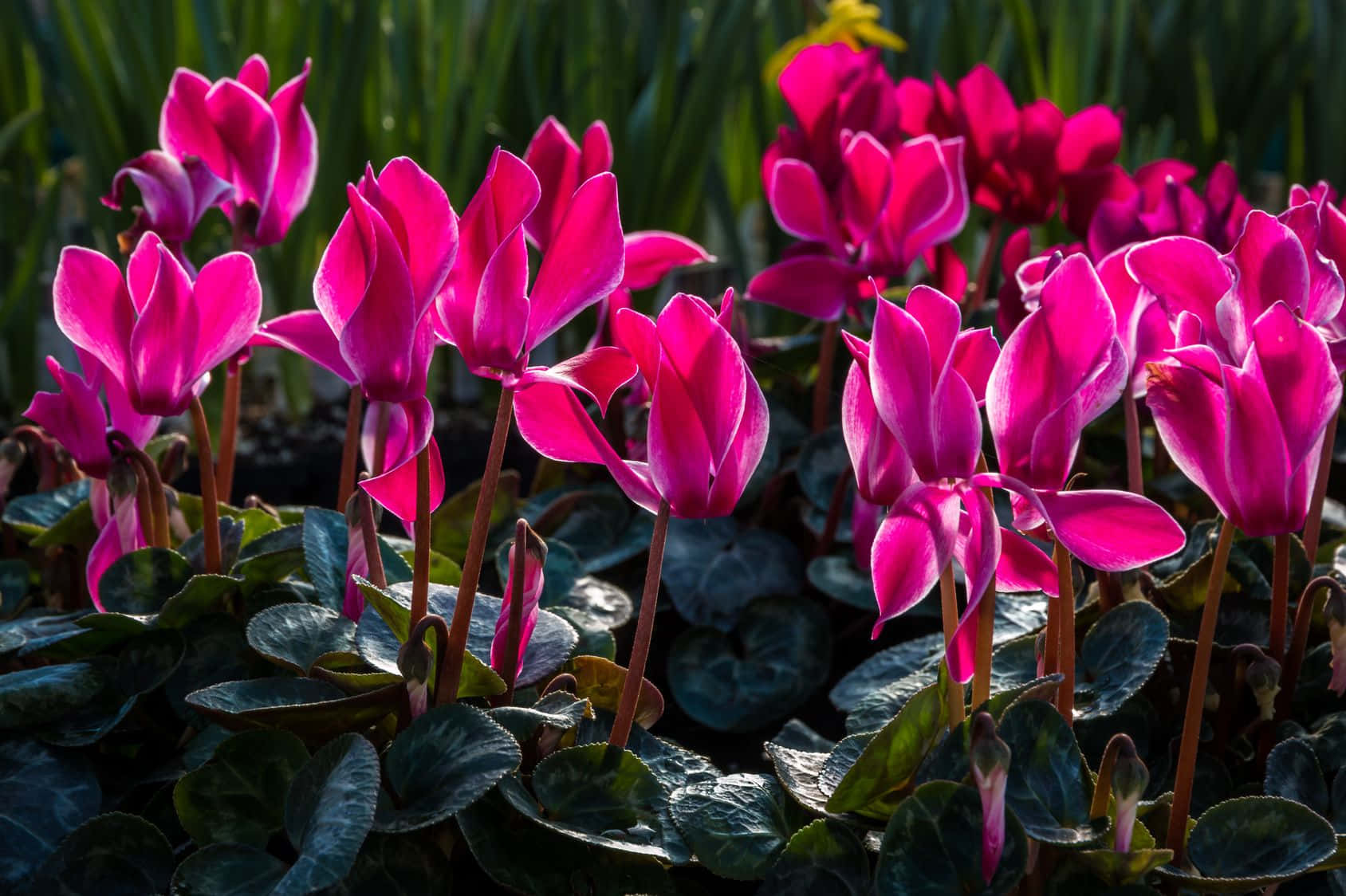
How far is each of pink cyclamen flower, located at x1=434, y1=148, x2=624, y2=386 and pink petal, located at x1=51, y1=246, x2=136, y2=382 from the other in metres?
0.24

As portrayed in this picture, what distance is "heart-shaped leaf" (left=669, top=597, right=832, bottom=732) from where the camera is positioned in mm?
1323

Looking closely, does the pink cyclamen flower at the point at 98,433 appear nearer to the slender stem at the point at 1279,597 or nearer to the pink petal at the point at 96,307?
the pink petal at the point at 96,307

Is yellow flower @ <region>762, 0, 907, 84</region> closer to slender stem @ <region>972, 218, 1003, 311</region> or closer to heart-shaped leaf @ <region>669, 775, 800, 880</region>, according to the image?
slender stem @ <region>972, 218, 1003, 311</region>

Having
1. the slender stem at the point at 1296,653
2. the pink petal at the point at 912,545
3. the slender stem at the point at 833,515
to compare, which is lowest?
the slender stem at the point at 833,515

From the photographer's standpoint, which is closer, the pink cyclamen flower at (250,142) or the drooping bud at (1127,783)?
the drooping bud at (1127,783)

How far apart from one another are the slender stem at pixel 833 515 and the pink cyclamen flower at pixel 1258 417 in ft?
2.31

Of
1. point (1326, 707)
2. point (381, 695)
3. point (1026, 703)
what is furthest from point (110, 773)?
point (1326, 707)

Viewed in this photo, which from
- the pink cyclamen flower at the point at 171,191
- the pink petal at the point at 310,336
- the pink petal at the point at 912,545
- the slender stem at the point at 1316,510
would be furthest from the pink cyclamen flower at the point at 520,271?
the slender stem at the point at 1316,510

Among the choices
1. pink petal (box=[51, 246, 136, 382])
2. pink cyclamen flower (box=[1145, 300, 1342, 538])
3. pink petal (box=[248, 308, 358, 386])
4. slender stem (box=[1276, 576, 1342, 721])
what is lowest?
slender stem (box=[1276, 576, 1342, 721])

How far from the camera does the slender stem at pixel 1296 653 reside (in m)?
0.89

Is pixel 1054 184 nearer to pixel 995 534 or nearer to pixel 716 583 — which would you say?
pixel 716 583

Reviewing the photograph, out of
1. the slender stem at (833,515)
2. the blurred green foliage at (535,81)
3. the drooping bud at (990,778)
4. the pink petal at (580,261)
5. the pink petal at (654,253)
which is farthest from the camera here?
the blurred green foliage at (535,81)

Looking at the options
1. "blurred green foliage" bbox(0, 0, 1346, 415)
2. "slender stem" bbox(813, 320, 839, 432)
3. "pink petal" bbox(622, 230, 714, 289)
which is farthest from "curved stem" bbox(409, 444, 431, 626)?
"blurred green foliage" bbox(0, 0, 1346, 415)

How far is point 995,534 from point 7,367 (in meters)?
2.68
